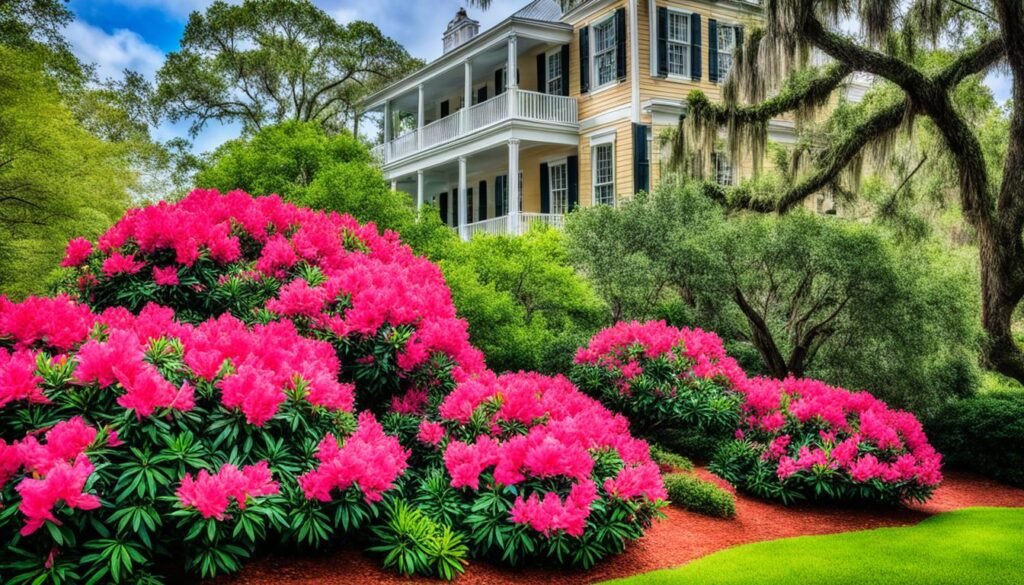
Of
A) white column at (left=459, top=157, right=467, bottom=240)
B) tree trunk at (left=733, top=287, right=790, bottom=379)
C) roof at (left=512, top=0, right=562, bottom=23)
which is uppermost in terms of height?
roof at (left=512, top=0, right=562, bottom=23)

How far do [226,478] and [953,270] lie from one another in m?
9.19

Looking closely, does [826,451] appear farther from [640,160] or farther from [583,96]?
[583,96]

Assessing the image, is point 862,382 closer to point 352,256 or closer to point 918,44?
point 918,44

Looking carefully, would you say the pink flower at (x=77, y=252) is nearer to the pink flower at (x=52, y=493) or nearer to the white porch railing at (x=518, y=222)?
the pink flower at (x=52, y=493)

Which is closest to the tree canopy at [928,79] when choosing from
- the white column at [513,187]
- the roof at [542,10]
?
the white column at [513,187]

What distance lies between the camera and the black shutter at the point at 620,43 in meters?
17.8

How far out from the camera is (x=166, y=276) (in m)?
5.31

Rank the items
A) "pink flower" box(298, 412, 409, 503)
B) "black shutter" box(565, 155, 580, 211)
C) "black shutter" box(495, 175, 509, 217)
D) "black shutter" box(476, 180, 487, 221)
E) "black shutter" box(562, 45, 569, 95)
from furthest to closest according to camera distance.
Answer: "black shutter" box(476, 180, 487, 221)
"black shutter" box(495, 175, 509, 217)
"black shutter" box(562, 45, 569, 95)
"black shutter" box(565, 155, 580, 211)
"pink flower" box(298, 412, 409, 503)

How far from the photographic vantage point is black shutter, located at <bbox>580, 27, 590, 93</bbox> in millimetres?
19094

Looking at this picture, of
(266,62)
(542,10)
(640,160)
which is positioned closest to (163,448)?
(640,160)

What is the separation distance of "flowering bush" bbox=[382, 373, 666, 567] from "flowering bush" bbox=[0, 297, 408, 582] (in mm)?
436

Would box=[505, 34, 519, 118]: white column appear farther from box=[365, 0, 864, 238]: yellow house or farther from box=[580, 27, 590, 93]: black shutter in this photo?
box=[580, 27, 590, 93]: black shutter

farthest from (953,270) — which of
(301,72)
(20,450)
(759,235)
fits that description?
(301,72)

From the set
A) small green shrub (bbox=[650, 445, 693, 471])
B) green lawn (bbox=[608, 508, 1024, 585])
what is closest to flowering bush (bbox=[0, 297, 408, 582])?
green lawn (bbox=[608, 508, 1024, 585])
